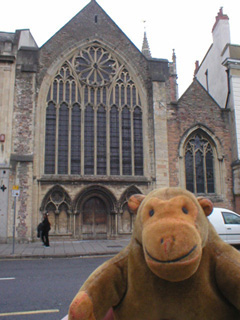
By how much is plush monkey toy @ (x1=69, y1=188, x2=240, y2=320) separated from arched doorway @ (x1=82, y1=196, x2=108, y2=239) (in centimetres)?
1397

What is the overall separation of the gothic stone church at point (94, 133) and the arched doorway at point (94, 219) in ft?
0.17

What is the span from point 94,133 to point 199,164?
642cm

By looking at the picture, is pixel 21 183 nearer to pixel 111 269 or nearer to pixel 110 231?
pixel 110 231

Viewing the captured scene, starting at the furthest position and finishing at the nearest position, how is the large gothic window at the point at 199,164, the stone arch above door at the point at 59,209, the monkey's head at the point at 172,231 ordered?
1. the large gothic window at the point at 199,164
2. the stone arch above door at the point at 59,209
3. the monkey's head at the point at 172,231

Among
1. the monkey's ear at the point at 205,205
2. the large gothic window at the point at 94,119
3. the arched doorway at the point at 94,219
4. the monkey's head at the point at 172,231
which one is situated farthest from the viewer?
the large gothic window at the point at 94,119

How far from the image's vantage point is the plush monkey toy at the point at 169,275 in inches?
66.1

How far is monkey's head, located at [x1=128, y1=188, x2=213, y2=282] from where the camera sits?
1643mm

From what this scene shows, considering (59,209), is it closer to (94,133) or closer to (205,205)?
(94,133)

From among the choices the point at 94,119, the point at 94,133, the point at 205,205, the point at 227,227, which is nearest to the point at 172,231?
the point at 205,205

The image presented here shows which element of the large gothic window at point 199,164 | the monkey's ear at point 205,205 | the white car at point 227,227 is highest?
the large gothic window at point 199,164

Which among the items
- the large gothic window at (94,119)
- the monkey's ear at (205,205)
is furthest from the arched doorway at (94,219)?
the monkey's ear at (205,205)

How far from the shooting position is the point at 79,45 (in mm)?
17250

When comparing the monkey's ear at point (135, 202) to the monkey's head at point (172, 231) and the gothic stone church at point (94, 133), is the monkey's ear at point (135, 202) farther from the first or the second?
the gothic stone church at point (94, 133)

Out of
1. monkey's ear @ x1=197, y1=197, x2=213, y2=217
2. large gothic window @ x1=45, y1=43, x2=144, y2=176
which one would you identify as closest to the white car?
large gothic window @ x1=45, y1=43, x2=144, y2=176
